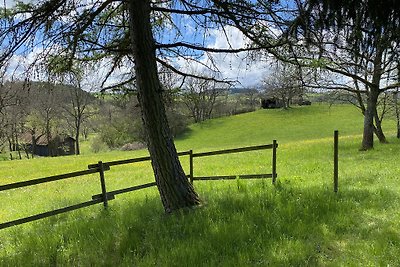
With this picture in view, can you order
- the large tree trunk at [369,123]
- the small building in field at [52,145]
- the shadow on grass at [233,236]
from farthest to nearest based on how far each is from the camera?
the small building in field at [52,145] → the large tree trunk at [369,123] → the shadow on grass at [233,236]

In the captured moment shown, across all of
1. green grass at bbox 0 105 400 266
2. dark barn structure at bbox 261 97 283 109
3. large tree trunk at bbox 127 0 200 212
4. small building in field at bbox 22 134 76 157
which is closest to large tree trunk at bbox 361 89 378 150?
green grass at bbox 0 105 400 266

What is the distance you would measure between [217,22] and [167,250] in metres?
3.74

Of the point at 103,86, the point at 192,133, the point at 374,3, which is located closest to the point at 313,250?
the point at 374,3

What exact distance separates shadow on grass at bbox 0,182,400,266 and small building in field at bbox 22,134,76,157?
50.1m

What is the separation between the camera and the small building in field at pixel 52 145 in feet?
172

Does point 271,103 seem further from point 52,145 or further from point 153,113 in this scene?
point 153,113

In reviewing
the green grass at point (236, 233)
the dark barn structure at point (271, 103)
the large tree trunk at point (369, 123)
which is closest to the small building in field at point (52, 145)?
the dark barn structure at point (271, 103)

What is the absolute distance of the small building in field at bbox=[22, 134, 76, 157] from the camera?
52450mm

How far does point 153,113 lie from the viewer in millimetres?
5488

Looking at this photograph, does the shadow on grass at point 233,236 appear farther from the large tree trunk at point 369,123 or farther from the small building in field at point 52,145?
the small building in field at point 52,145

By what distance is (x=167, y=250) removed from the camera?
12.7 ft

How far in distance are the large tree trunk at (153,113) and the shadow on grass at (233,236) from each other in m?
0.42

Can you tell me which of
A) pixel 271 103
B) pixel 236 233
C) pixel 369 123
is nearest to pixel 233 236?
pixel 236 233

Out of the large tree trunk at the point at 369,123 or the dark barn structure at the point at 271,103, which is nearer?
the large tree trunk at the point at 369,123
